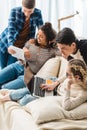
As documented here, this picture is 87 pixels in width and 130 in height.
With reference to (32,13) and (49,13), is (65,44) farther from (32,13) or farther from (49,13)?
(49,13)

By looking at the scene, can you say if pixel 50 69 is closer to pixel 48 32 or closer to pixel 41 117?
pixel 48 32

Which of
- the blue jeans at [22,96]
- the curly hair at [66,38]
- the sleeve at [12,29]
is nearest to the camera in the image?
the curly hair at [66,38]

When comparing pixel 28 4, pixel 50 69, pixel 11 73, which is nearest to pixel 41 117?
pixel 50 69

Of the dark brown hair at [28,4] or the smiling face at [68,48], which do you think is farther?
the dark brown hair at [28,4]

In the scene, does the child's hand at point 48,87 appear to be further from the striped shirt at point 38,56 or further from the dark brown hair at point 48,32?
the dark brown hair at point 48,32

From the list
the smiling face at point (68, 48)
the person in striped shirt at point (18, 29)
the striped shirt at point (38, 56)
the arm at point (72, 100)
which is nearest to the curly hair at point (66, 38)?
the smiling face at point (68, 48)

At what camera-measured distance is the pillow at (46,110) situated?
1.88 metres

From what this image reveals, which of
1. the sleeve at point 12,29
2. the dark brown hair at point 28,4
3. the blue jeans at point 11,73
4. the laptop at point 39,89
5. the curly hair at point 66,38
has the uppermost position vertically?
the dark brown hair at point 28,4

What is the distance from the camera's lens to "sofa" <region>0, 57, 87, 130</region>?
1.84 m

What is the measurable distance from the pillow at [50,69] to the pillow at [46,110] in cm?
64

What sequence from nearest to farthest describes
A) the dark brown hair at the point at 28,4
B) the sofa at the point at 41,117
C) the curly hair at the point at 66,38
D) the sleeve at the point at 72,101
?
the sofa at the point at 41,117 → the sleeve at the point at 72,101 → the curly hair at the point at 66,38 → the dark brown hair at the point at 28,4

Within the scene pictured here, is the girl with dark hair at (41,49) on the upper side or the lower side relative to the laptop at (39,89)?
upper

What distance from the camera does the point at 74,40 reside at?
2.24m

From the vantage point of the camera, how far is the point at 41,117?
188 centimetres
